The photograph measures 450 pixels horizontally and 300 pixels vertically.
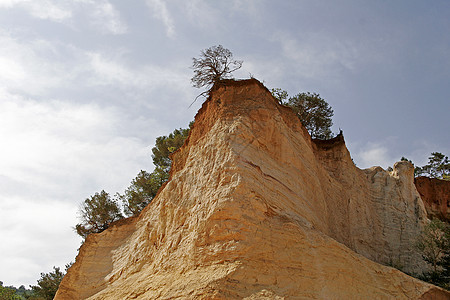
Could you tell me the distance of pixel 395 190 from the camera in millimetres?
19844

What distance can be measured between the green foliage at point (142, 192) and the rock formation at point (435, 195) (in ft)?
50.8

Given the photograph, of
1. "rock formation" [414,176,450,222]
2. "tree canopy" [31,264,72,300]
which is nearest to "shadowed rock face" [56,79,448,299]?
"rock formation" [414,176,450,222]

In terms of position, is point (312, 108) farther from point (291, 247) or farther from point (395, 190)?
point (291, 247)

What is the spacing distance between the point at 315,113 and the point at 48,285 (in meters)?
20.4

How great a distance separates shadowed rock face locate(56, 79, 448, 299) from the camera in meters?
11.0

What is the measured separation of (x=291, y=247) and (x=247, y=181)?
93.3 inches

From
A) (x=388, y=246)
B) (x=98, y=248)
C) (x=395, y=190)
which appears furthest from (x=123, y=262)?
(x=395, y=190)

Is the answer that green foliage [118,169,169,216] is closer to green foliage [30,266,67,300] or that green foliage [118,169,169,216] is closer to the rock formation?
green foliage [30,266,67,300]

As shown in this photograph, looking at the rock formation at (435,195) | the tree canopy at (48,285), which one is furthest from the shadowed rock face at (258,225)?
the tree canopy at (48,285)

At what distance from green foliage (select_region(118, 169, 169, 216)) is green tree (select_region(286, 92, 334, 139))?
963cm

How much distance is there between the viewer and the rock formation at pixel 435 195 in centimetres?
2385

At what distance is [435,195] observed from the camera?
2441cm

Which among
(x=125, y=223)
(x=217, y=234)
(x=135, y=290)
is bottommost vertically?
(x=135, y=290)

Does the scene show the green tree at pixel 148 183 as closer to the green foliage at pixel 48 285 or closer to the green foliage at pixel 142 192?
the green foliage at pixel 142 192
